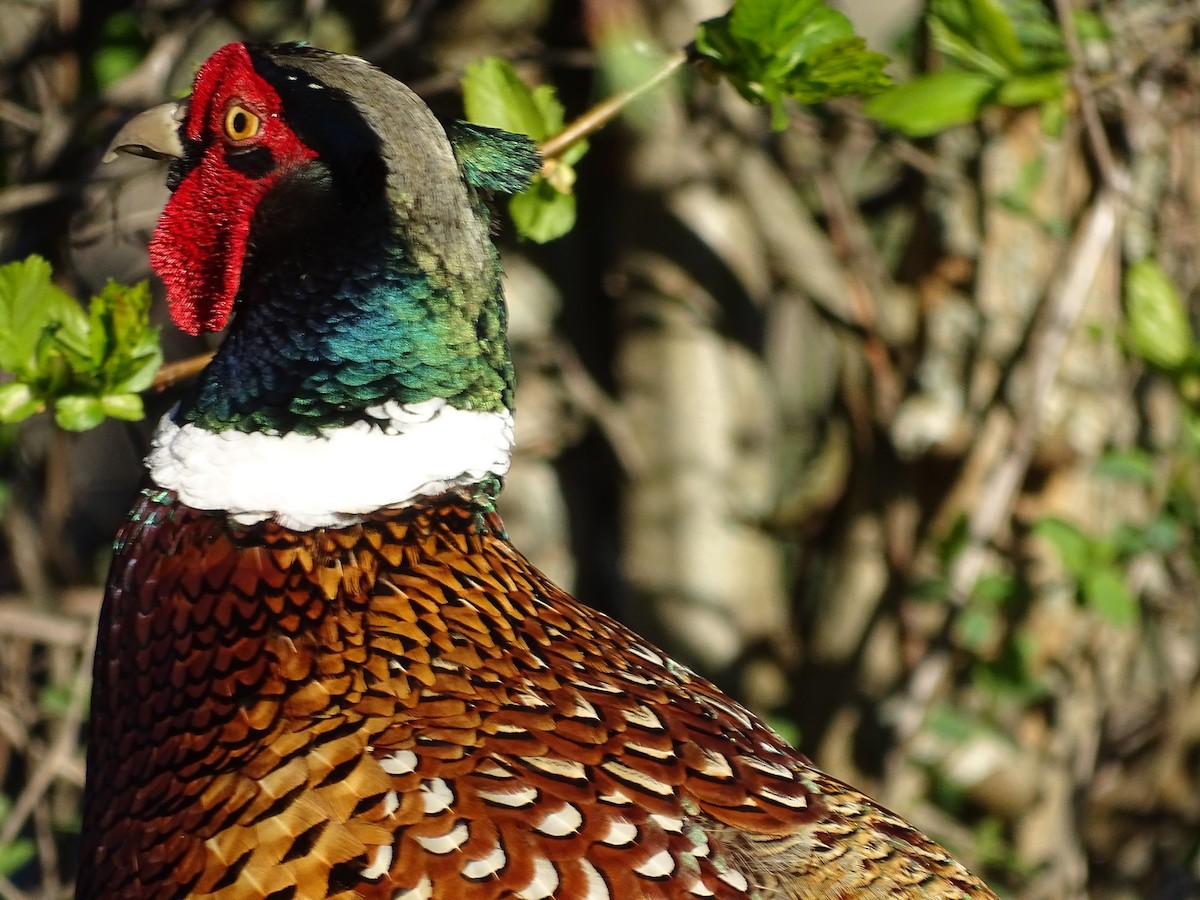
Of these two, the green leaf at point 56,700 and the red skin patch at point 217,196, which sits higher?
the red skin patch at point 217,196

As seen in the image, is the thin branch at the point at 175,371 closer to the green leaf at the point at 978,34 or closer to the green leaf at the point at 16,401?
the green leaf at the point at 16,401

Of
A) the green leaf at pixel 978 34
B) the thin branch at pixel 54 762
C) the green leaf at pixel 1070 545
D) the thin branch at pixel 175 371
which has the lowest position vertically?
the thin branch at pixel 54 762

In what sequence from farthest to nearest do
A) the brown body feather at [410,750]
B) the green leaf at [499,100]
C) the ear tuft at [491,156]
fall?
the green leaf at [499,100]
the ear tuft at [491,156]
the brown body feather at [410,750]

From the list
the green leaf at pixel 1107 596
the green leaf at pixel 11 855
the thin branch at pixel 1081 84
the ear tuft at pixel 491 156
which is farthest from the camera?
the green leaf at pixel 1107 596

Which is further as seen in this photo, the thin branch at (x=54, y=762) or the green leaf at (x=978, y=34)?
the thin branch at (x=54, y=762)

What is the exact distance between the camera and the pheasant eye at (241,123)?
1.74m

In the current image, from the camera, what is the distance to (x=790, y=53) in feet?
6.32

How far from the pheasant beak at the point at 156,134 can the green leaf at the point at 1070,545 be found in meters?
2.12

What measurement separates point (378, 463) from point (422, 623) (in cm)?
21

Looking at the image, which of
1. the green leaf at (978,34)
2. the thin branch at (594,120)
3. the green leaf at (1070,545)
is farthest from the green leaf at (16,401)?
the green leaf at (1070,545)

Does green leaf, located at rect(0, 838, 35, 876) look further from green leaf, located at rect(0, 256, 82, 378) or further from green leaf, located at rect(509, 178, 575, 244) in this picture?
green leaf, located at rect(509, 178, 575, 244)

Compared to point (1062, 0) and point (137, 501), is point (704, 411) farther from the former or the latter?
point (137, 501)

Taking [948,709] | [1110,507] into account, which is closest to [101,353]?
[948,709]

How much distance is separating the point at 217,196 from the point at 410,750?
0.76 meters
